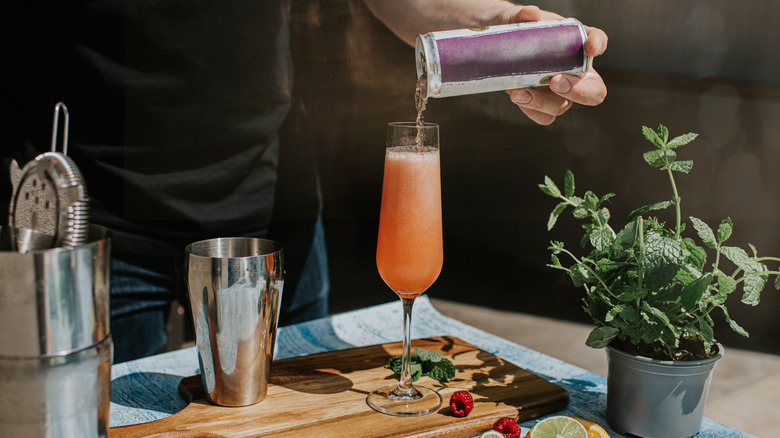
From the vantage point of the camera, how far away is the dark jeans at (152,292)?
1371 millimetres

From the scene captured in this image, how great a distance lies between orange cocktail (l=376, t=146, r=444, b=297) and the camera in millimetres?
1047

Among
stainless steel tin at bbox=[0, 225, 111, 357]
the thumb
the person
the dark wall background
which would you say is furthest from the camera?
the dark wall background

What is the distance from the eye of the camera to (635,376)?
92 cm

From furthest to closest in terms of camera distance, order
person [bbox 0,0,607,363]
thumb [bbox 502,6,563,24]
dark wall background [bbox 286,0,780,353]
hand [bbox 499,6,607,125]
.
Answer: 1. dark wall background [bbox 286,0,780,353]
2. person [bbox 0,0,607,363]
3. thumb [bbox 502,6,563,24]
4. hand [bbox 499,6,607,125]

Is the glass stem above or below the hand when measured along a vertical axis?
below

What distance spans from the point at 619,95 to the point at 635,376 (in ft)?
2.98

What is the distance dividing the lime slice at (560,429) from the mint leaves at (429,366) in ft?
0.86

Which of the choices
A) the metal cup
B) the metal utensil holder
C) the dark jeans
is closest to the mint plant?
the metal cup

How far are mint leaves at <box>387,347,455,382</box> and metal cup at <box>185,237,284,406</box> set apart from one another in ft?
0.81

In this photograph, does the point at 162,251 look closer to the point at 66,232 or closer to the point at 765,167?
the point at 66,232

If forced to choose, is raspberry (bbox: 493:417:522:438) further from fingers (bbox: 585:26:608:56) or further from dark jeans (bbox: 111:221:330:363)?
dark jeans (bbox: 111:221:330:363)

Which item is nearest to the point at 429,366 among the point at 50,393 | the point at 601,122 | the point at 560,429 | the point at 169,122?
the point at 560,429

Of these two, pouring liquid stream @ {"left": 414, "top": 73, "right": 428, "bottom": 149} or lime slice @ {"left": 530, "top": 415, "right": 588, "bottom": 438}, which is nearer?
lime slice @ {"left": 530, "top": 415, "right": 588, "bottom": 438}

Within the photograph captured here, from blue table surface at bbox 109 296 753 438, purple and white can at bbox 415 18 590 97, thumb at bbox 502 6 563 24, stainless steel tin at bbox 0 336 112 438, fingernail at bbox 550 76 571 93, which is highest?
thumb at bbox 502 6 563 24
